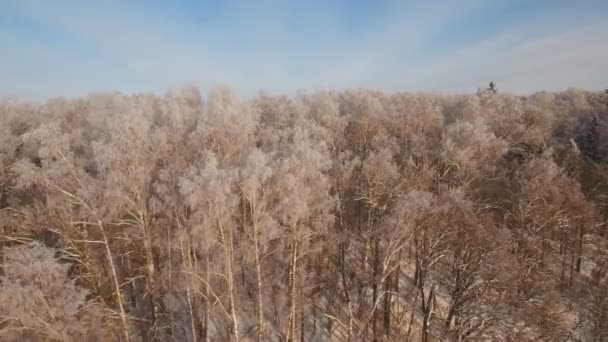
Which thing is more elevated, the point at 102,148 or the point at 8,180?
the point at 102,148

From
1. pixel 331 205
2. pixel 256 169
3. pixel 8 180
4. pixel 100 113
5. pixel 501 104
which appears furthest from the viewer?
pixel 501 104

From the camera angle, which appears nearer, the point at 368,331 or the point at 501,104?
the point at 368,331

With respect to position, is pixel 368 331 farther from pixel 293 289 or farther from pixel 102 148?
pixel 102 148

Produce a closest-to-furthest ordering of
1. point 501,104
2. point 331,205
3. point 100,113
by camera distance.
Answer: point 331,205, point 100,113, point 501,104

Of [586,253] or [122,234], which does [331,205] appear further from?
[586,253]

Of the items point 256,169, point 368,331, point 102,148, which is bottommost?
point 368,331

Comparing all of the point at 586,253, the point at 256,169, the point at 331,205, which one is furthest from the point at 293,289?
the point at 586,253
